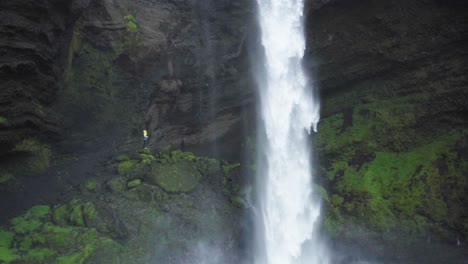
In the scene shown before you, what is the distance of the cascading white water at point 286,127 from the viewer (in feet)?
62.1

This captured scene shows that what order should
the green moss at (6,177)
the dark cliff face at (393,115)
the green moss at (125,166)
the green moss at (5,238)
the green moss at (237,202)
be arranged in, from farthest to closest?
1. the green moss at (237,202)
2. the dark cliff face at (393,115)
3. the green moss at (125,166)
4. the green moss at (6,177)
5. the green moss at (5,238)

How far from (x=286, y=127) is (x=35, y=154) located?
1383 centimetres

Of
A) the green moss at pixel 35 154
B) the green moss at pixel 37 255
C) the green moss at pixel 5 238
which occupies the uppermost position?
the green moss at pixel 35 154

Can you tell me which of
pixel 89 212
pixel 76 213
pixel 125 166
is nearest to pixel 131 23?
pixel 125 166

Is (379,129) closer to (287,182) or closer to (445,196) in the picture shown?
(445,196)

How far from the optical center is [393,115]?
798 inches

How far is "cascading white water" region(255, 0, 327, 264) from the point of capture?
1892cm

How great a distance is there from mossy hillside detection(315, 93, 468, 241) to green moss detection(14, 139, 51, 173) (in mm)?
14481

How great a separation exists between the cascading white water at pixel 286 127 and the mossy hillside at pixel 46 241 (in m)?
8.71

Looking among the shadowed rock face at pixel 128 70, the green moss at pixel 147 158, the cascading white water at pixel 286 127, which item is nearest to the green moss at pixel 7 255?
the shadowed rock face at pixel 128 70

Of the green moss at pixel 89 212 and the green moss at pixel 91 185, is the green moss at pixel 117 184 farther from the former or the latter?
the green moss at pixel 89 212

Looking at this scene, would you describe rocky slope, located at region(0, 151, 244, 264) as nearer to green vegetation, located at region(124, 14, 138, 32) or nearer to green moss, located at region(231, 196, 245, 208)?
green moss, located at region(231, 196, 245, 208)

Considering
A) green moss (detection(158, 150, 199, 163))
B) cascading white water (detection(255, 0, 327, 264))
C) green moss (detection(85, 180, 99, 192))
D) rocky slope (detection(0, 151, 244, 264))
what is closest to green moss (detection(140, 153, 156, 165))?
rocky slope (detection(0, 151, 244, 264))

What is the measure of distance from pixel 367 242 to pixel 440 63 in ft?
35.6
